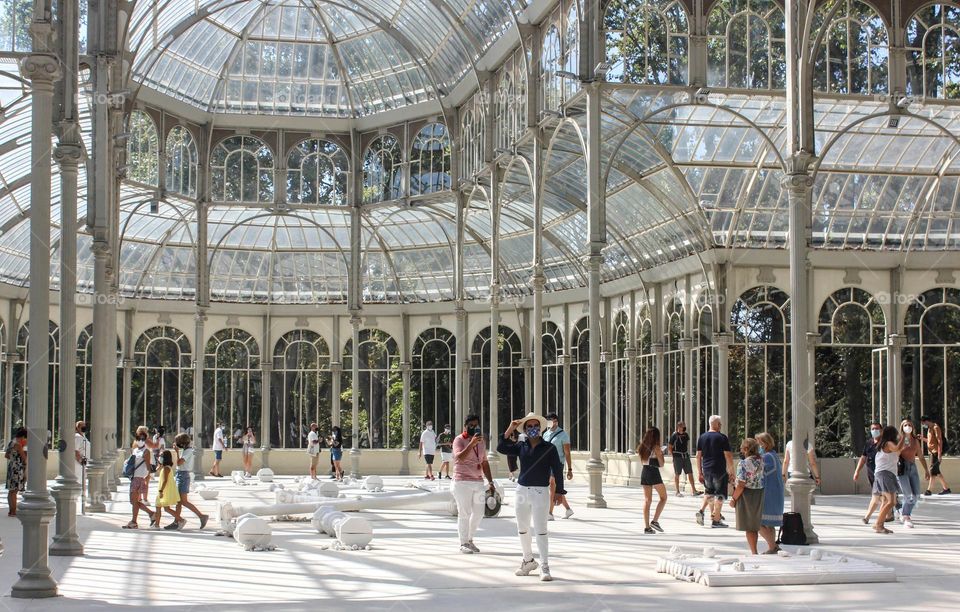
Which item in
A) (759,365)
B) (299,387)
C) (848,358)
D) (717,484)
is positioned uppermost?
(848,358)

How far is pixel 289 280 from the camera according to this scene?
4812 cm

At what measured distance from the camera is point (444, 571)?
13844mm

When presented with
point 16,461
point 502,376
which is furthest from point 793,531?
point 502,376

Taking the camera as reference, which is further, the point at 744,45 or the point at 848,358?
the point at 848,358

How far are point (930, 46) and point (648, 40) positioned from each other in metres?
6.33

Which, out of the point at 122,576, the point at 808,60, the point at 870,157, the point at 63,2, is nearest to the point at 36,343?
the point at 122,576

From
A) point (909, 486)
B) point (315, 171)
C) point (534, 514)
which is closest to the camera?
point (534, 514)

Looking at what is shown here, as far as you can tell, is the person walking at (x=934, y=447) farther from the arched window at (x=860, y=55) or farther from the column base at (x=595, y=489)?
the column base at (x=595, y=489)

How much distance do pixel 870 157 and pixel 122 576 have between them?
995 inches

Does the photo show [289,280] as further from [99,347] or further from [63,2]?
[63,2]

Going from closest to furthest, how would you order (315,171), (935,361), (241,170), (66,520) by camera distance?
(66,520), (935,361), (241,170), (315,171)

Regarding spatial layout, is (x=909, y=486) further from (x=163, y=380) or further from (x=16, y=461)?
(x=163, y=380)

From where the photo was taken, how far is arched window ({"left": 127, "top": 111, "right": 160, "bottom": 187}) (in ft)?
124

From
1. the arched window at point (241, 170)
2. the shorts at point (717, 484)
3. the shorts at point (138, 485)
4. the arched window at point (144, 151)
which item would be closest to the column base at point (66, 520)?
the shorts at point (138, 485)
